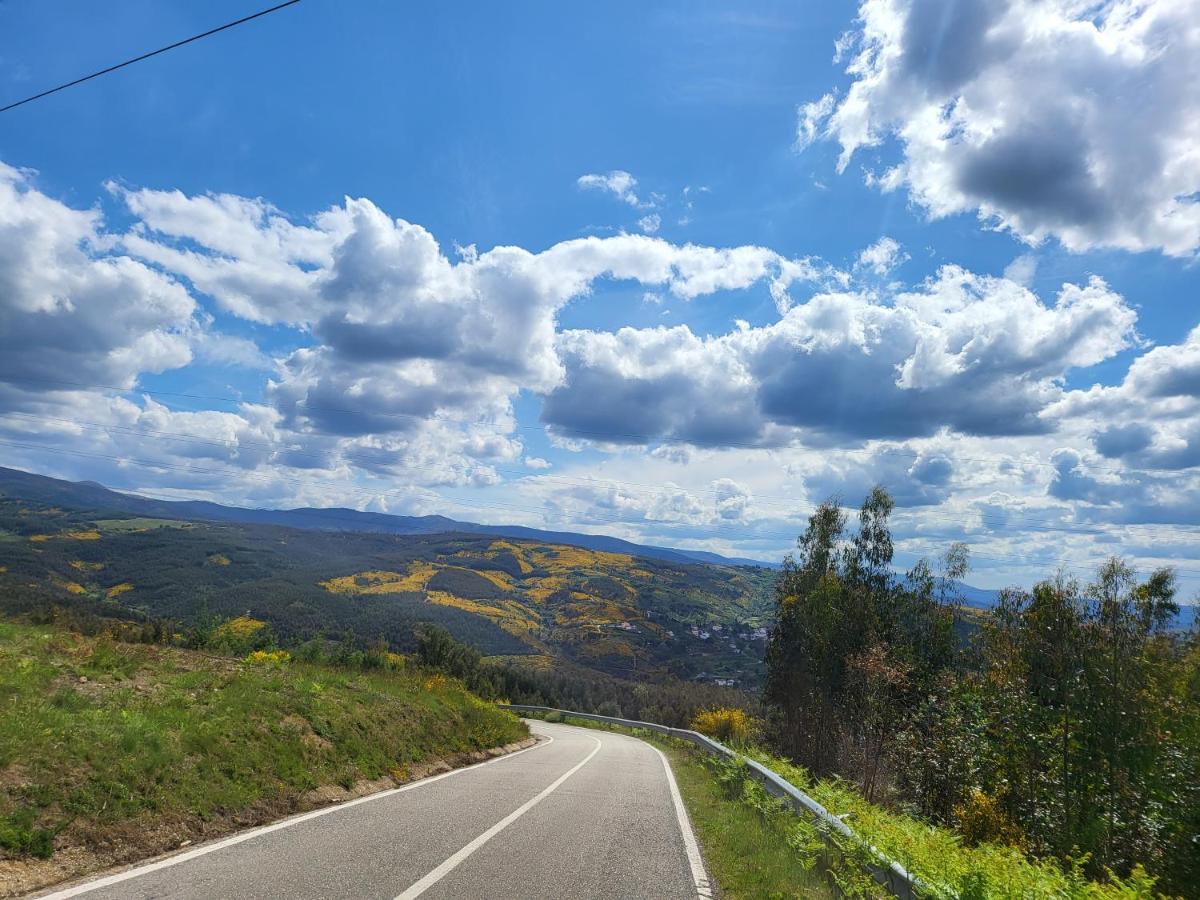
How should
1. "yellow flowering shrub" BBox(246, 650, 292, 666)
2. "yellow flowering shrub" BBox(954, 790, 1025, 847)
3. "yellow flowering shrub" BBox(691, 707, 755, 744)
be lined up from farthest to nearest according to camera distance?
→ "yellow flowering shrub" BBox(691, 707, 755, 744), "yellow flowering shrub" BBox(954, 790, 1025, 847), "yellow flowering shrub" BBox(246, 650, 292, 666)

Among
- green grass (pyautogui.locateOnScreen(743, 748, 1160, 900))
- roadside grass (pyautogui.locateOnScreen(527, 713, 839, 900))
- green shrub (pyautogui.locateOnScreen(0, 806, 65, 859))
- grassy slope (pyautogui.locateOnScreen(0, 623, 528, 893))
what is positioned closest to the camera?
green grass (pyautogui.locateOnScreen(743, 748, 1160, 900))

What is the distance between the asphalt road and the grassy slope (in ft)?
2.26

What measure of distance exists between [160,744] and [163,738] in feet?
0.61

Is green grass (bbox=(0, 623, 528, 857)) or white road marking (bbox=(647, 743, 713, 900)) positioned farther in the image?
white road marking (bbox=(647, 743, 713, 900))

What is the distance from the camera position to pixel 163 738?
8922 millimetres

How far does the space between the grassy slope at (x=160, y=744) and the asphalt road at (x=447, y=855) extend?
69 centimetres

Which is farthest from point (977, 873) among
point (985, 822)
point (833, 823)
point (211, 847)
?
point (985, 822)

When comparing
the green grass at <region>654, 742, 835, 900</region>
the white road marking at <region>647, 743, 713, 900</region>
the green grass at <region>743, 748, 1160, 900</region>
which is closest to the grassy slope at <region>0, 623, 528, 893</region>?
the white road marking at <region>647, 743, 713, 900</region>

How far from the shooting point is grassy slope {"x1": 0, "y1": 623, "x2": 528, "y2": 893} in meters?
6.89

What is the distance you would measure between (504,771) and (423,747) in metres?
1.99

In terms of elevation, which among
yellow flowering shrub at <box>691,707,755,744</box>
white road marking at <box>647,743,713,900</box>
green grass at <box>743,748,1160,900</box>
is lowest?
yellow flowering shrub at <box>691,707,755,744</box>

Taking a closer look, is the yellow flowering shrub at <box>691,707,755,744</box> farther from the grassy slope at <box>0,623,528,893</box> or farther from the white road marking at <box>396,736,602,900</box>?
the white road marking at <box>396,736,602,900</box>

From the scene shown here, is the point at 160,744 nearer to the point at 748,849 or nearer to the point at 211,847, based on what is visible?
the point at 211,847

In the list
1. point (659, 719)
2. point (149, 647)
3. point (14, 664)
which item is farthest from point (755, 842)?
point (659, 719)
